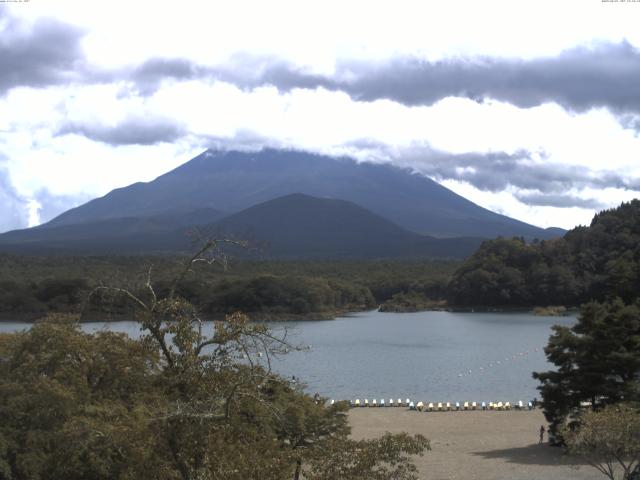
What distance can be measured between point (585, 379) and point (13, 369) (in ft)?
48.6

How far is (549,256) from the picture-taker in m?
108

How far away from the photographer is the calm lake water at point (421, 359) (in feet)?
131

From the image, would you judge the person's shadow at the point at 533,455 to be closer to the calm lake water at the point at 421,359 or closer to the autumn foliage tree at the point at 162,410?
the calm lake water at the point at 421,359

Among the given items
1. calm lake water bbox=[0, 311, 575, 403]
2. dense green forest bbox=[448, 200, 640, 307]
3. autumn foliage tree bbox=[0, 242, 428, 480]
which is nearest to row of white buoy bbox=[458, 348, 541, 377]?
calm lake water bbox=[0, 311, 575, 403]

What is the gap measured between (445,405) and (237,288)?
5523cm

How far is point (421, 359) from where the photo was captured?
52.4 metres

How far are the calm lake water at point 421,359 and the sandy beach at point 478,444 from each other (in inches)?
199

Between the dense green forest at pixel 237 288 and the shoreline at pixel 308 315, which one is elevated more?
the dense green forest at pixel 237 288

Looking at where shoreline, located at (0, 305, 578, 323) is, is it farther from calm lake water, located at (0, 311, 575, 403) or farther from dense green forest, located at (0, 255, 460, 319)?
calm lake water, located at (0, 311, 575, 403)

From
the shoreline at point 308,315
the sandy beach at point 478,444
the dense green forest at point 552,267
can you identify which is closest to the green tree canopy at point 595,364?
the sandy beach at point 478,444

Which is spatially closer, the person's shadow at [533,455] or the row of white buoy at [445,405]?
the person's shadow at [533,455]

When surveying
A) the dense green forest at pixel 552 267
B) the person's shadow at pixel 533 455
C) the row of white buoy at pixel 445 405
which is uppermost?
the dense green forest at pixel 552 267

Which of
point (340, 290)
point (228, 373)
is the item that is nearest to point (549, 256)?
point (340, 290)

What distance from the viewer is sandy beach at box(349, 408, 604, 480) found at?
68.8 ft
